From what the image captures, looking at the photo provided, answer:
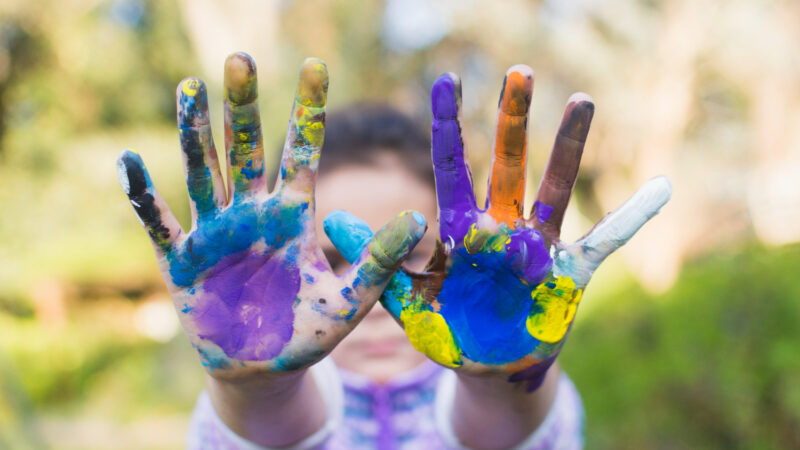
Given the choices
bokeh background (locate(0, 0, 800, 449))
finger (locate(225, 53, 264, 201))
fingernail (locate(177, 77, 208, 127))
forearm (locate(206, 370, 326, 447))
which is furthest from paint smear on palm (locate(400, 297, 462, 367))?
bokeh background (locate(0, 0, 800, 449))

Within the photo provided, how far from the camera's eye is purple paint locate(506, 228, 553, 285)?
0.84 meters

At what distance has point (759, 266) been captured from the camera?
2.55 meters

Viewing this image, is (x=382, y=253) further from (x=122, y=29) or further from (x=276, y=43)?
(x=122, y=29)

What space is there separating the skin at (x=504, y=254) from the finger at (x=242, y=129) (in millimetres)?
147

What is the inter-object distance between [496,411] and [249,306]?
1.66 ft

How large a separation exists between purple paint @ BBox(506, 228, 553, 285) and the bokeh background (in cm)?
194

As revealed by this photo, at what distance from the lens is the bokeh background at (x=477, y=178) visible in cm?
254

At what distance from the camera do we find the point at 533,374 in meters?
0.89

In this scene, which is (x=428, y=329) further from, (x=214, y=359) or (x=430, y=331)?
(x=214, y=359)

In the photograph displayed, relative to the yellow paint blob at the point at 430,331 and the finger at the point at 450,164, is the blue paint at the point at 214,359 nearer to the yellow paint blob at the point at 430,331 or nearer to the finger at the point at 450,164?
the yellow paint blob at the point at 430,331

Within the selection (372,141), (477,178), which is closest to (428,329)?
(372,141)

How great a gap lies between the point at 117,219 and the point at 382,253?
29.0ft

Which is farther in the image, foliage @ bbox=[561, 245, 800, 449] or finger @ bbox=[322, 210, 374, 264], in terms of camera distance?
foliage @ bbox=[561, 245, 800, 449]

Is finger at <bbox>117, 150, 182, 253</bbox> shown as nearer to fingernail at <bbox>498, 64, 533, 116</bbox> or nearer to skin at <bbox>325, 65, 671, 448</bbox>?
skin at <bbox>325, 65, 671, 448</bbox>
